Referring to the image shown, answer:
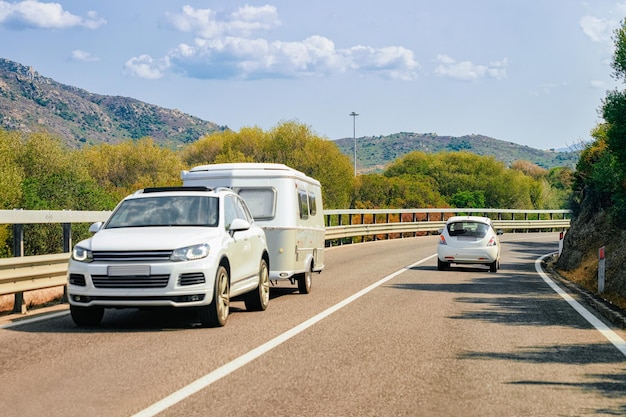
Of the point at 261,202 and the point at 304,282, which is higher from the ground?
the point at 261,202

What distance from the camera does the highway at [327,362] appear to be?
6641 millimetres

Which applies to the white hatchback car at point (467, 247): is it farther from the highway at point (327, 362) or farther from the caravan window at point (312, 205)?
the highway at point (327, 362)

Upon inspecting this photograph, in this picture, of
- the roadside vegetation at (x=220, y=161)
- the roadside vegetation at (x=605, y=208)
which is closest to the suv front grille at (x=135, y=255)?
the roadside vegetation at (x=605, y=208)

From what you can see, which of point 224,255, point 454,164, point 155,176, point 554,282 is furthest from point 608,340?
point 454,164

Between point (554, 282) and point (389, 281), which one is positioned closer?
point (389, 281)

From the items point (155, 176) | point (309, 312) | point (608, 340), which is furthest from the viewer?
point (155, 176)

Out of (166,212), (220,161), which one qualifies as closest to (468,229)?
(166,212)

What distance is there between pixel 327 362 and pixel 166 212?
14.2 ft

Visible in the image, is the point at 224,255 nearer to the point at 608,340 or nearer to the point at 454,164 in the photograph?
the point at 608,340

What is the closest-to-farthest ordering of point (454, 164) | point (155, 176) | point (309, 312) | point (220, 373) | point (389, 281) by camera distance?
1. point (220, 373)
2. point (309, 312)
3. point (389, 281)
4. point (155, 176)
5. point (454, 164)

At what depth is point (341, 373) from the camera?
7965mm

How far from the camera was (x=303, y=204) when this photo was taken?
16125 mm

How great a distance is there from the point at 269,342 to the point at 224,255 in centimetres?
185

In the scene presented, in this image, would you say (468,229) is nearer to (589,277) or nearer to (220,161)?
(589,277)
